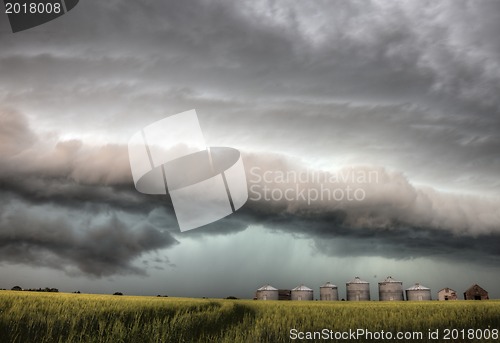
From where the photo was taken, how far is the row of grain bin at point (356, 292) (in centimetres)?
7306

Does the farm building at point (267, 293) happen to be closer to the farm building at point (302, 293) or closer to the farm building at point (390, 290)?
the farm building at point (302, 293)

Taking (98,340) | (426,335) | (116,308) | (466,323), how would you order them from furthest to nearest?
(116,308), (466,323), (426,335), (98,340)

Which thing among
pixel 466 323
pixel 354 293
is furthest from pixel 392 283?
pixel 466 323

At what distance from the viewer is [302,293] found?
2970 inches

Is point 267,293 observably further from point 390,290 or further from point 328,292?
point 390,290

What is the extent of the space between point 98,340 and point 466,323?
11967 mm

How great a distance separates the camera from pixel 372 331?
11.5 metres

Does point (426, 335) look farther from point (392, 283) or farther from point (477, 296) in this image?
point (477, 296)

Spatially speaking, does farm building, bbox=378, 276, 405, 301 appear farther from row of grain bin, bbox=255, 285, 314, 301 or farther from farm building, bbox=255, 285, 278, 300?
farm building, bbox=255, 285, 278, 300

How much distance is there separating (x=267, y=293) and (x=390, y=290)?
21.9 m

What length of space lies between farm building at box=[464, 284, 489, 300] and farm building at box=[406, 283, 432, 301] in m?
7.22

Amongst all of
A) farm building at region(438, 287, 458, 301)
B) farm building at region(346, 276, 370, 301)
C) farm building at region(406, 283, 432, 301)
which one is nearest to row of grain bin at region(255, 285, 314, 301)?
farm building at region(346, 276, 370, 301)

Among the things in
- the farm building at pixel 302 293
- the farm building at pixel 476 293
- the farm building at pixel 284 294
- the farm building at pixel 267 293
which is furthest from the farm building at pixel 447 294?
the farm building at pixel 267 293

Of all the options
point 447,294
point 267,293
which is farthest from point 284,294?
point 447,294
